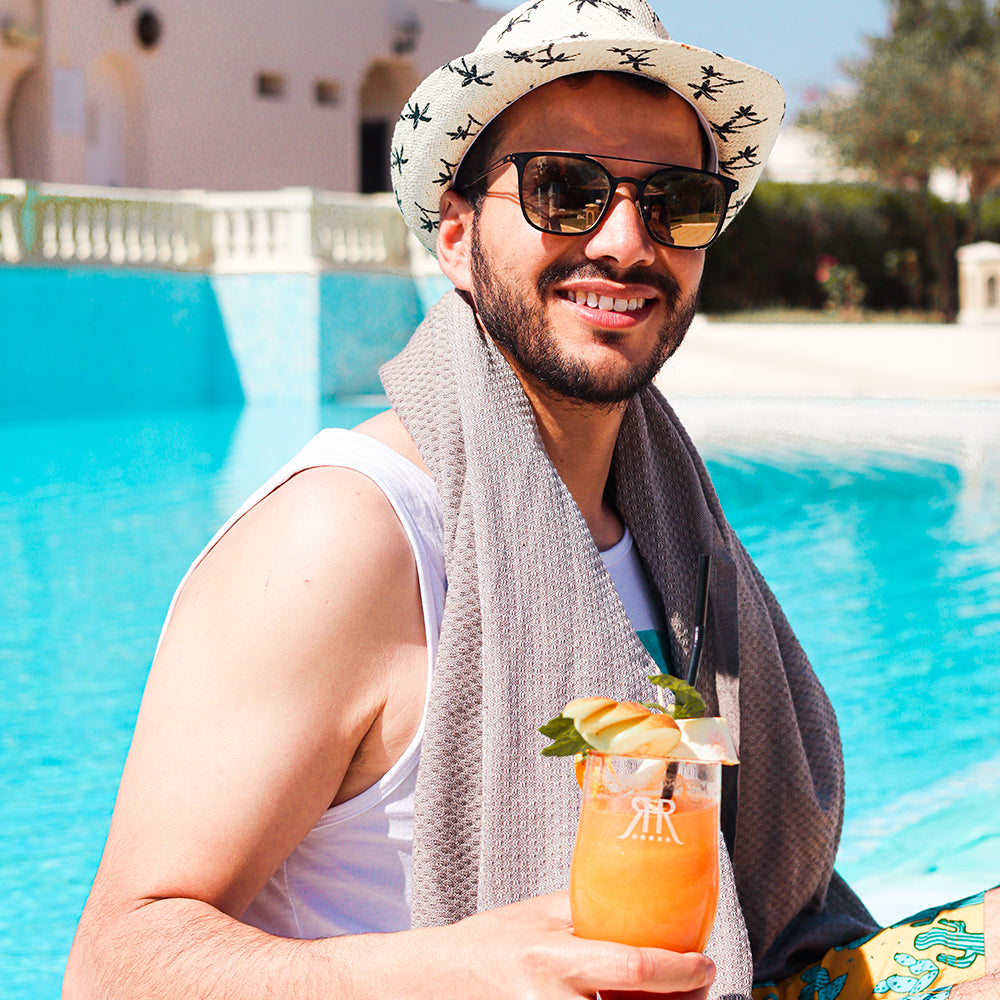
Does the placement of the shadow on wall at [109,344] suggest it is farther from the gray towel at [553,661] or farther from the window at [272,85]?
the gray towel at [553,661]

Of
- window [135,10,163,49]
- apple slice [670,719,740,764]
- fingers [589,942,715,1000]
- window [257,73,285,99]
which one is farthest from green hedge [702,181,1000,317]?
fingers [589,942,715,1000]

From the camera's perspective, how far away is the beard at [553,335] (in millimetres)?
A: 1628

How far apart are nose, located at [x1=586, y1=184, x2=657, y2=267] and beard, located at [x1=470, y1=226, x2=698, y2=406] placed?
0.5 inches

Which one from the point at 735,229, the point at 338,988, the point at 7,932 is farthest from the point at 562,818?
the point at 735,229

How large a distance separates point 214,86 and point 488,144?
20286 millimetres

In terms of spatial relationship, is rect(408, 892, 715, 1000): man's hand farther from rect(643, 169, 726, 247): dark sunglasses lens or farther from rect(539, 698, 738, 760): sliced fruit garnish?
rect(643, 169, 726, 247): dark sunglasses lens

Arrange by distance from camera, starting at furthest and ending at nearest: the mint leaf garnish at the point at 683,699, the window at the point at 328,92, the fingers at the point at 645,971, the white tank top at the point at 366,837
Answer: the window at the point at 328,92, the white tank top at the point at 366,837, the mint leaf garnish at the point at 683,699, the fingers at the point at 645,971

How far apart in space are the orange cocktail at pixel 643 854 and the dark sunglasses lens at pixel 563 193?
Result: 731mm

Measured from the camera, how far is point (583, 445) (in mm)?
1763

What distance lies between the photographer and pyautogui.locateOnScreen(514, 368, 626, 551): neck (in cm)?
171

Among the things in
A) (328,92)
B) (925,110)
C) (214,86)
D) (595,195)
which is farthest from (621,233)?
(925,110)

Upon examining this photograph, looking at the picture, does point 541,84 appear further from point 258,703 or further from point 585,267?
point 258,703

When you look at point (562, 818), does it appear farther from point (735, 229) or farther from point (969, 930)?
point (735, 229)

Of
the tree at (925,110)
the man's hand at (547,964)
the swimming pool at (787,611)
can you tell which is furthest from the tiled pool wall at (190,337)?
the man's hand at (547,964)
